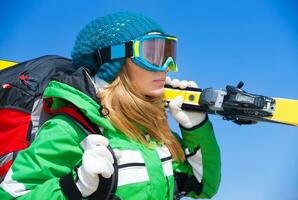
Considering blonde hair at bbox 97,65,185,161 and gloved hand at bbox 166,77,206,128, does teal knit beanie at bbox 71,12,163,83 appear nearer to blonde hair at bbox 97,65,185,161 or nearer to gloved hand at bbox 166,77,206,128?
blonde hair at bbox 97,65,185,161

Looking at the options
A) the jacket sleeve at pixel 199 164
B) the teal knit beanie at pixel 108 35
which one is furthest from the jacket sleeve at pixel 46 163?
the jacket sleeve at pixel 199 164

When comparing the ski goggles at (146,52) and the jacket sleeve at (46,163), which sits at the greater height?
the ski goggles at (146,52)

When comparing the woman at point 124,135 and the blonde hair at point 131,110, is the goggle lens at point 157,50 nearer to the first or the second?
the woman at point 124,135

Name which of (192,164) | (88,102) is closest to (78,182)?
(88,102)

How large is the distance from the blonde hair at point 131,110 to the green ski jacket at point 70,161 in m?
0.05

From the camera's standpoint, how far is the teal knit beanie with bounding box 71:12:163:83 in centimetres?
261

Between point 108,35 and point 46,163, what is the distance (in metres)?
0.81

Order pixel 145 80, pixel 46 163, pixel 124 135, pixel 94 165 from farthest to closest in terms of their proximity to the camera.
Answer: pixel 145 80, pixel 124 135, pixel 46 163, pixel 94 165

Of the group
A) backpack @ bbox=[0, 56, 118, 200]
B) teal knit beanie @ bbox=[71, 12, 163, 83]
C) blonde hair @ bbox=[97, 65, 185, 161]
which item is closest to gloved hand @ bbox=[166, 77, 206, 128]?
blonde hair @ bbox=[97, 65, 185, 161]

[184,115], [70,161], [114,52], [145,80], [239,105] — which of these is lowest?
[70,161]

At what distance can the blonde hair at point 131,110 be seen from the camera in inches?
97.6

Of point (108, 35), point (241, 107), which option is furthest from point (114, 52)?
point (241, 107)

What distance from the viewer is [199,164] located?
2844 millimetres

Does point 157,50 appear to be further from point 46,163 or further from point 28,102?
point 46,163
